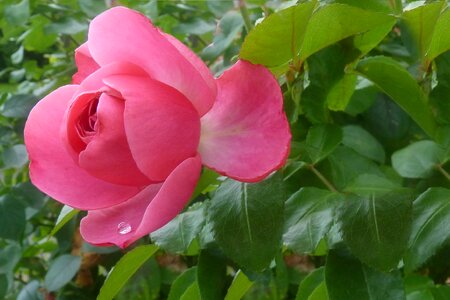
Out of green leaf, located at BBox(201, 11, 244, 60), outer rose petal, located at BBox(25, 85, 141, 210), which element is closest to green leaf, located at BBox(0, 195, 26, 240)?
green leaf, located at BBox(201, 11, 244, 60)

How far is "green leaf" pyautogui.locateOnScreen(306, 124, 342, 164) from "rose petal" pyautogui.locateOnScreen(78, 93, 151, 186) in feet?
0.42

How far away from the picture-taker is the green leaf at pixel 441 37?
1.56 ft

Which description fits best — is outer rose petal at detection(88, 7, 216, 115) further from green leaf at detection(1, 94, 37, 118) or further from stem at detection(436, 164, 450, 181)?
green leaf at detection(1, 94, 37, 118)

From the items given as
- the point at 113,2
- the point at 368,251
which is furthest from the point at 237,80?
the point at 113,2

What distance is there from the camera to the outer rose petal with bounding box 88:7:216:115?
42 cm

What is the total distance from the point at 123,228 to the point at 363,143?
34cm

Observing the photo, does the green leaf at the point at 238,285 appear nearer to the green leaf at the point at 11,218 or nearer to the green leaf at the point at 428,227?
the green leaf at the point at 428,227

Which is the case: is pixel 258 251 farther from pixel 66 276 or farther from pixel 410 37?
pixel 66 276

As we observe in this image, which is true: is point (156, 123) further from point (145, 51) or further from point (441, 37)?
point (441, 37)

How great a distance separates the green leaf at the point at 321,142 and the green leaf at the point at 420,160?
0.10m

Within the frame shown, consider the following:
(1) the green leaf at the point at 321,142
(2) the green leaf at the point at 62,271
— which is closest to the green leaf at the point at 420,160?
(1) the green leaf at the point at 321,142

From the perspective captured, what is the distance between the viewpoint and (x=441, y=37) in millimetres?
481

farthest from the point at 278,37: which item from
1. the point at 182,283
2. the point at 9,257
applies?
the point at 9,257

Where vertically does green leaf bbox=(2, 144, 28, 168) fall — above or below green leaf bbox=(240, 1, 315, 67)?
below
